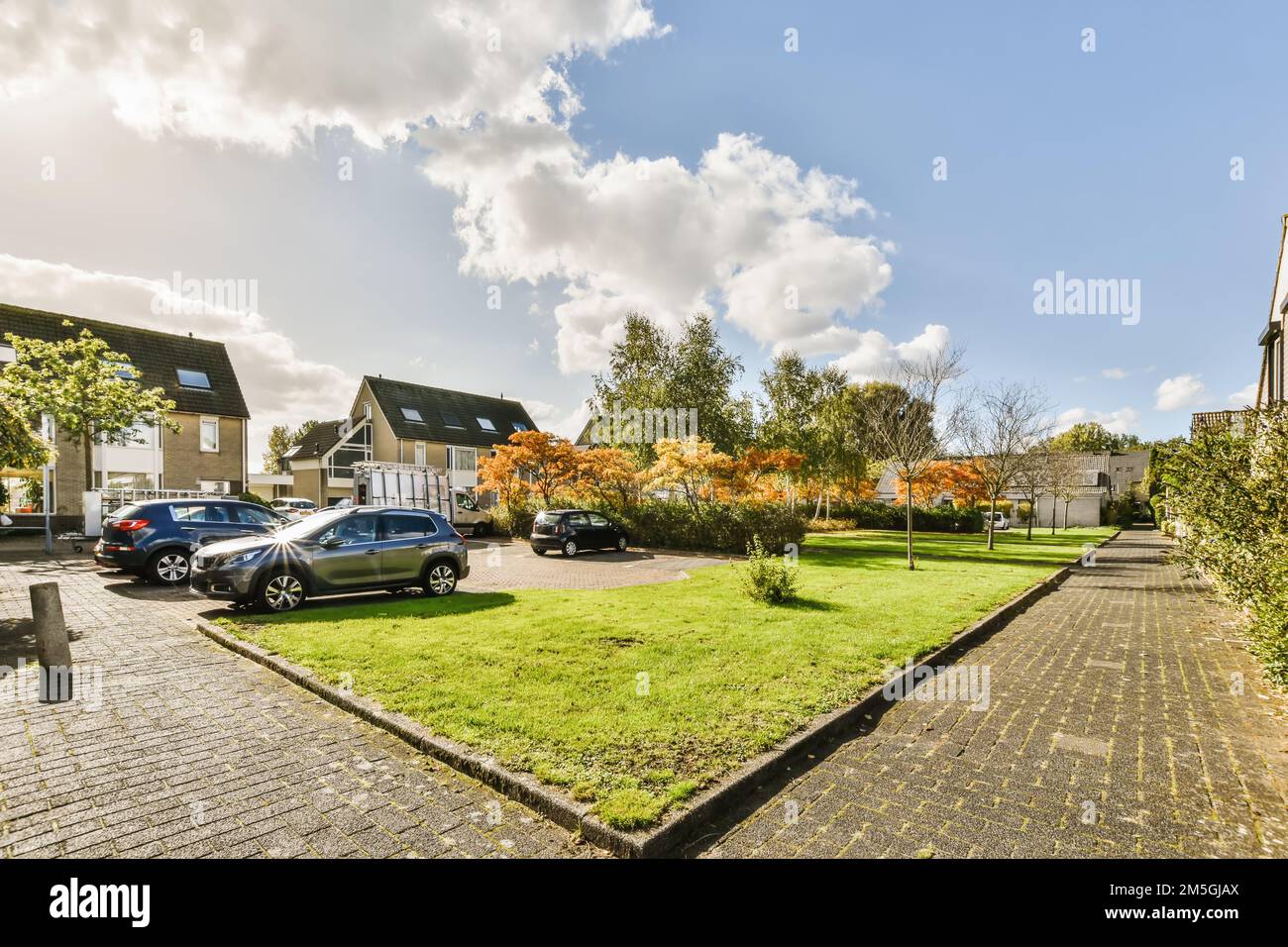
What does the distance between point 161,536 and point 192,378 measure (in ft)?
83.0

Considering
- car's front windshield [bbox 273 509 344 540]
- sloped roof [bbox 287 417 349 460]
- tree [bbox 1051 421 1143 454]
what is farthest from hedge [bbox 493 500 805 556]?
tree [bbox 1051 421 1143 454]

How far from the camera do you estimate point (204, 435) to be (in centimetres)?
3091

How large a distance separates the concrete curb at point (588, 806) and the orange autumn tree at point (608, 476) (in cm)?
1809

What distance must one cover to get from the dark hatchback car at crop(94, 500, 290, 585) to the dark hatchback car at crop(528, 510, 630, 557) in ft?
29.8

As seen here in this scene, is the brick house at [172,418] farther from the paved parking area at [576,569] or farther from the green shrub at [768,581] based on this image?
the green shrub at [768,581]

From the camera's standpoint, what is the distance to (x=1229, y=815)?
11.7 feet

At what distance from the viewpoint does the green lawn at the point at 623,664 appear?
418cm

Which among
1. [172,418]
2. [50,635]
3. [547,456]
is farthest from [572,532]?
[172,418]
